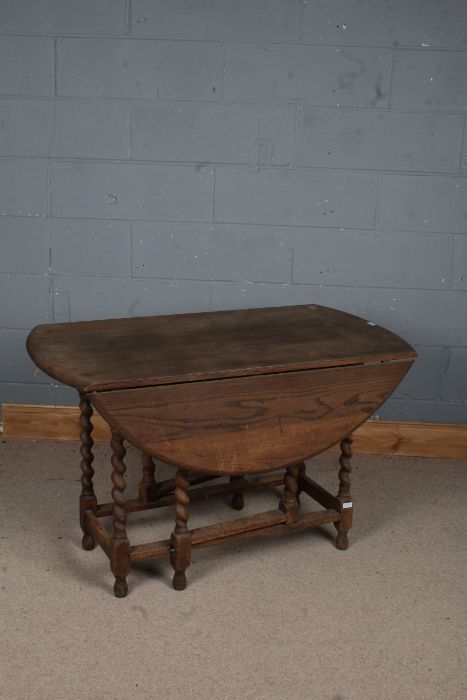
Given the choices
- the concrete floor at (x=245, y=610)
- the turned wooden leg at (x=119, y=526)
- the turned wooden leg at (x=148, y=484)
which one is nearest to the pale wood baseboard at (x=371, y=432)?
the concrete floor at (x=245, y=610)

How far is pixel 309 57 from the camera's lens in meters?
3.16

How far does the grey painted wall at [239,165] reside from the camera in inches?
124

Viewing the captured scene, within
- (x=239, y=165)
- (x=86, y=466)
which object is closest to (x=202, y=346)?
(x=86, y=466)

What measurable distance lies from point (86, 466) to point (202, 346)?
1.70 ft

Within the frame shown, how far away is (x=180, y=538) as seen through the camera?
2436 mm

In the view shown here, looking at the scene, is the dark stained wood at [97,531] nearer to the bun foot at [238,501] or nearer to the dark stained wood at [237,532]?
the dark stained wood at [237,532]

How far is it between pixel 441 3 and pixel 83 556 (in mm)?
2288

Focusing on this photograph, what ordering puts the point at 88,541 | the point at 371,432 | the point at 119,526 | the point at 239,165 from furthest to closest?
the point at 371,432, the point at 239,165, the point at 88,541, the point at 119,526

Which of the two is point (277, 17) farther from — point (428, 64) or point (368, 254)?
point (368, 254)

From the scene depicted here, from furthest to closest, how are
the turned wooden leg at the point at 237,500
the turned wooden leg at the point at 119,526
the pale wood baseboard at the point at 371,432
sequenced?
1. the pale wood baseboard at the point at 371,432
2. the turned wooden leg at the point at 237,500
3. the turned wooden leg at the point at 119,526

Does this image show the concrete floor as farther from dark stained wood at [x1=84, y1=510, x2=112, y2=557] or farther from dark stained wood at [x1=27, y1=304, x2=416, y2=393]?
dark stained wood at [x1=27, y1=304, x2=416, y2=393]

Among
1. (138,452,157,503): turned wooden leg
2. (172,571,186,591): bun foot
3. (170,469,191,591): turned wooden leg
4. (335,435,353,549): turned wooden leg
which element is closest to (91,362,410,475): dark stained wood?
(170,469,191,591): turned wooden leg

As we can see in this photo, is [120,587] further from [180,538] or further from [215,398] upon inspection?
[215,398]

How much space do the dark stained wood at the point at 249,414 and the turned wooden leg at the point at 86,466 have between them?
35 cm
